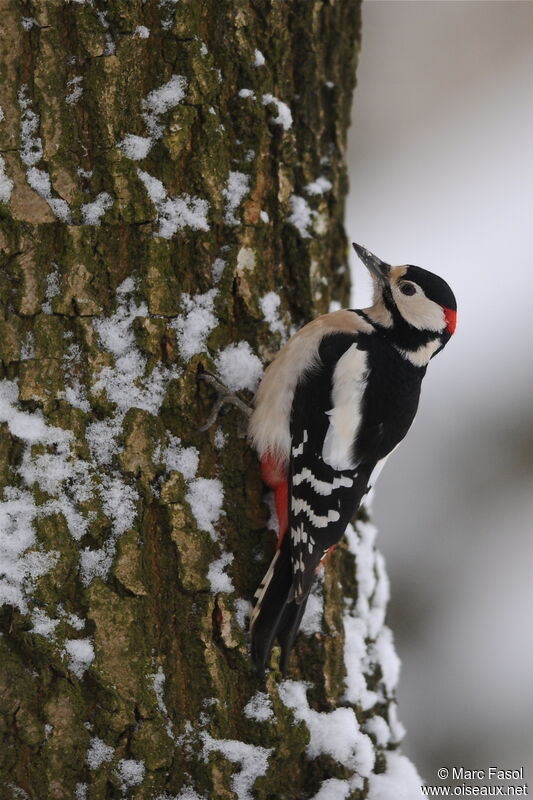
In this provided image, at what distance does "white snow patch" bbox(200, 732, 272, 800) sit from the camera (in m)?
2.01

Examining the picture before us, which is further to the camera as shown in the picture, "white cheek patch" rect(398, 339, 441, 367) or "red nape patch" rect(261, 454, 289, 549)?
"white cheek patch" rect(398, 339, 441, 367)

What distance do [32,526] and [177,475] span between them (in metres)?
0.40

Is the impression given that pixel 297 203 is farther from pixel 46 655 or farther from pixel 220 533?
pixel 46 655

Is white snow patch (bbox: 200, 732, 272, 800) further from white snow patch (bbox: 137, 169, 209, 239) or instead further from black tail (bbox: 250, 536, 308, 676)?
white snow patch (bbox: 137, 169, 209, 239)

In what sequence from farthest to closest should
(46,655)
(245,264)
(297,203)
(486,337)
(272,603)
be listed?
(486,337), (297,203), (245,264), (272,603), (46,655)

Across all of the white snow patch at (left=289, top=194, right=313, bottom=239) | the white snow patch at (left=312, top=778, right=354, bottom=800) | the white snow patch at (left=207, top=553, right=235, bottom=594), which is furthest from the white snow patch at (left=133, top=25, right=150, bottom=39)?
the white snow patch at (left=312, top=778, right=354, bottom=800)

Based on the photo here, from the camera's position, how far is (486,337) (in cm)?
443

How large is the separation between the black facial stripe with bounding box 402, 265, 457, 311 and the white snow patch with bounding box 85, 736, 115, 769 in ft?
5.75

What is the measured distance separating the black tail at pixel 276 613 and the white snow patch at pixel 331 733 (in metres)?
0.08

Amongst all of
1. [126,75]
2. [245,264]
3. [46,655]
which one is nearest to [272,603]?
[46,655]

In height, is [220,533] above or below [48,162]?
below

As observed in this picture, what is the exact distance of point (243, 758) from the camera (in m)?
2.05

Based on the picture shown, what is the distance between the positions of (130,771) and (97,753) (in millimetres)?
94

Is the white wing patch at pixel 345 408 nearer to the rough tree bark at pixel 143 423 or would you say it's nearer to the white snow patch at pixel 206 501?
the rough tree bark at pixel 143 423
